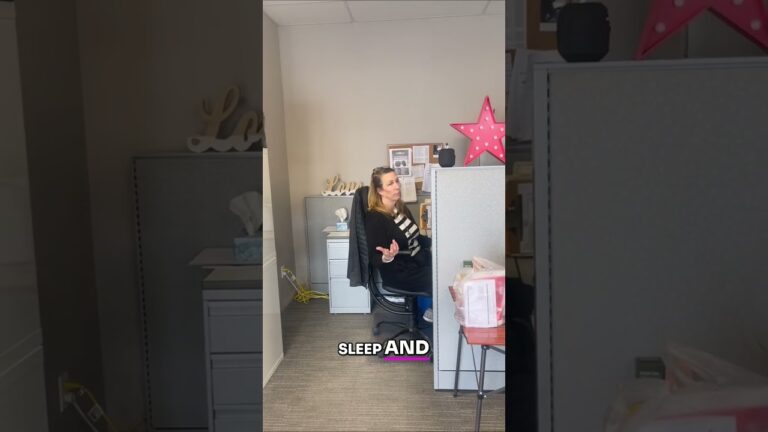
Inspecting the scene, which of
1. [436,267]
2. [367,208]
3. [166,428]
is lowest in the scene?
[166,428]

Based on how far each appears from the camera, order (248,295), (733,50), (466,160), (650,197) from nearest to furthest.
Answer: (650,197)
(733,50)
(466,160)
(248,295)

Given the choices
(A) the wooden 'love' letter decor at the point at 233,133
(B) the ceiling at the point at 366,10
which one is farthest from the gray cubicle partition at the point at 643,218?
(A) the wooden 'love' letter decor at the point at 233,133

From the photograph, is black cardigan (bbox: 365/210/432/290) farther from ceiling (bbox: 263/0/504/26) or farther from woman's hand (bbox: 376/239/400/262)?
ceiling (bbox: 263/0/504/26)

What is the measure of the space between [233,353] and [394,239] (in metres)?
0.59

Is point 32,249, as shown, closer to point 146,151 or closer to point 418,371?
point 146,151

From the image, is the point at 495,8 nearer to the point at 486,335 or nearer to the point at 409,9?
the point at 409,9

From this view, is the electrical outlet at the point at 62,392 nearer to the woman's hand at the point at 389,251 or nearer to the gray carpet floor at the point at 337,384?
the gray carpet floor at the point at 337,384

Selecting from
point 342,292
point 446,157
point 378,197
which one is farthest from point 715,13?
point 342,292

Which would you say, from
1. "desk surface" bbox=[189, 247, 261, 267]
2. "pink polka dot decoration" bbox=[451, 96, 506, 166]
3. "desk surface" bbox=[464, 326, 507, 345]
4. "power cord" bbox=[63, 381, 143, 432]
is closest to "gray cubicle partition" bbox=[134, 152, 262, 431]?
"desk surface" bbox=[189, 247, 261, 267]

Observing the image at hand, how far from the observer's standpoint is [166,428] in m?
1.67

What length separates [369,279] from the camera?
5.16ft

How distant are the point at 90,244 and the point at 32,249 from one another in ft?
0.52

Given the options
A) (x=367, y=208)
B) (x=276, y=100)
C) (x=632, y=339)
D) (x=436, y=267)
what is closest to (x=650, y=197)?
(x=632, y=339)

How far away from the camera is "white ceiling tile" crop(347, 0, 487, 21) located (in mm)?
1450
